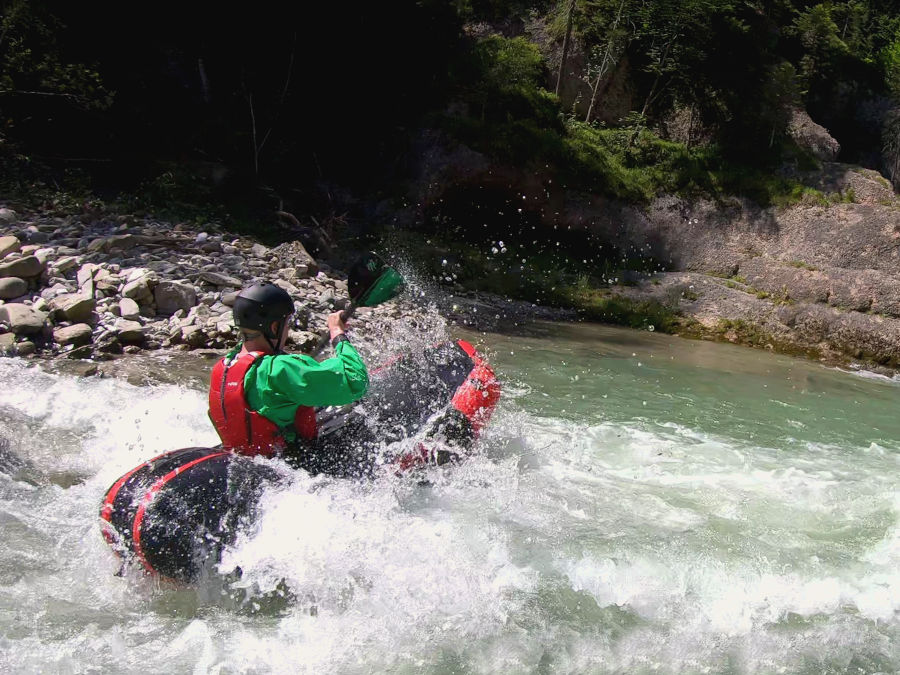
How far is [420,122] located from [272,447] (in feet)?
35.1

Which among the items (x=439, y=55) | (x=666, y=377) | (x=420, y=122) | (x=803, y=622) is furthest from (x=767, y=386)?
(x=439, y=55)

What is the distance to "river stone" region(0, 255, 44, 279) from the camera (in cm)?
682

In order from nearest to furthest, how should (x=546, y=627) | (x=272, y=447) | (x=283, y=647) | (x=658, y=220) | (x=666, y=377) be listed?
(x=283, y=647) → (x=546, y=627) → (x=272, y=447) → (x=666, y=377) → (x=658, y=220)

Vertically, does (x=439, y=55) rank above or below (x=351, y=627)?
above

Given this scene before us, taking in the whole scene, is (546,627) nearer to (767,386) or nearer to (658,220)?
(767,386)

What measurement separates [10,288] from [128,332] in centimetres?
128

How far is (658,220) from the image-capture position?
40.7ft

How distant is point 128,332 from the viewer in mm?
6426

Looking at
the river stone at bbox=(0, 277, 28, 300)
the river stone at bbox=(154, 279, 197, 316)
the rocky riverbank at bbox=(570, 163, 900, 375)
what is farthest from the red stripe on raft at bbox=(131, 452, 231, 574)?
the rocky riverbank at bbox=(570, 163, 900, 375)

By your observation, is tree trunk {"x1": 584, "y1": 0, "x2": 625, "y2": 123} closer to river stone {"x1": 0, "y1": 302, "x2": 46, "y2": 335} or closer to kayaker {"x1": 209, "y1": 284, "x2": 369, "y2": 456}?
river stone {"x1": 0, "y1": 302, "x2": 46, "y2": 335}

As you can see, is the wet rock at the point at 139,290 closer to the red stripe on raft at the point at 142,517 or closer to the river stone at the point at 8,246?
the river stone at the point at 8,246

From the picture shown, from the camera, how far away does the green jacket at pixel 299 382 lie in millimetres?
2945

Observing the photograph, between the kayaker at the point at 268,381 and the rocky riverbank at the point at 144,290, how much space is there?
3.21m

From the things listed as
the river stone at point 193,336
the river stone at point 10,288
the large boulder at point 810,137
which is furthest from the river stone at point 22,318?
the large boulder at point 810,137
